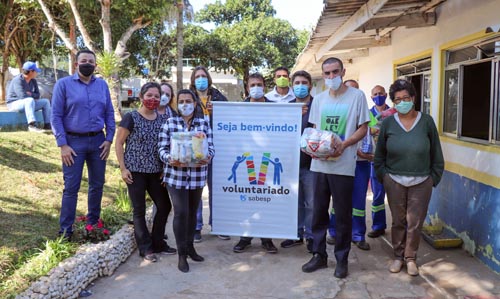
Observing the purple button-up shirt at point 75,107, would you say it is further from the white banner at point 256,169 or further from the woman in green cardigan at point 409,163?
the woman in green cardigan at point 409,163

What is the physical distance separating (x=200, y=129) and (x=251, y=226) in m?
1.27

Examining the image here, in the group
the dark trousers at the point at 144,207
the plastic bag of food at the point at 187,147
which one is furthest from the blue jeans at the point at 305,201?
the dark trousers at the point at 144,207

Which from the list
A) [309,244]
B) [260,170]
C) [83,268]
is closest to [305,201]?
A: [309,244]

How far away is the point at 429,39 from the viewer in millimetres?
6148

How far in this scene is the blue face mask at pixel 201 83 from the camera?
4.89m

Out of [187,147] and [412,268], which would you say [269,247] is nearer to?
[412,268]

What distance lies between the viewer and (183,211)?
4230mm

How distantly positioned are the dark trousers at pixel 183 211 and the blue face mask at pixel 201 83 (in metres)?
1.22

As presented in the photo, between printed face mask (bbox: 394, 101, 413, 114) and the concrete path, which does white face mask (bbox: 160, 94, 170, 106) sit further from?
printed face mask (bbox: 394, 101, 413, 114)

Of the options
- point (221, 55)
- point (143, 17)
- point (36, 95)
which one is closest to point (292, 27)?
point (221, 55)

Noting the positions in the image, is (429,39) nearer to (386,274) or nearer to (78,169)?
(386,274)

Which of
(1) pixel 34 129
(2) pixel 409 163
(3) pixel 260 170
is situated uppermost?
(1) pixel 34 129

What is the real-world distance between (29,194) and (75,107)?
2.03m

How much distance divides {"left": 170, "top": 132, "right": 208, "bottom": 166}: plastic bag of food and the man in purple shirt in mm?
971
